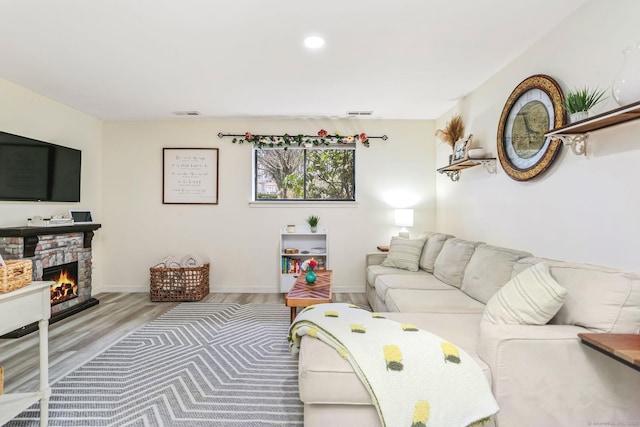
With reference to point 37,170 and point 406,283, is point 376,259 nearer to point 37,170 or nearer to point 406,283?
point 406,283

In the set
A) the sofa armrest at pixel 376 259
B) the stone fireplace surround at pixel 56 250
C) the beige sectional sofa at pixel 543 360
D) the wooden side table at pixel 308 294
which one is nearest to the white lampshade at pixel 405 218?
the sofa armrest at pixel 376 259

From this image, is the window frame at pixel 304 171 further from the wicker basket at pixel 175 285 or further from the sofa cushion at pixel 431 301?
the sofa cushion at pixel 431 301

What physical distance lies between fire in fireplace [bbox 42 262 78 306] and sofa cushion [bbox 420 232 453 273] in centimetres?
400

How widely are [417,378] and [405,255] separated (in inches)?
94.3

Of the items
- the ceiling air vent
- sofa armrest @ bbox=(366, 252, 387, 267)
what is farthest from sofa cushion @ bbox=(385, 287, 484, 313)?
the ceiling air vent

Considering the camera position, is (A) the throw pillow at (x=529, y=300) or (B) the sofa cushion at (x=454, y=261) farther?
(B) the sofa cushion at (x=454, y=261)

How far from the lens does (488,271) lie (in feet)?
8.14

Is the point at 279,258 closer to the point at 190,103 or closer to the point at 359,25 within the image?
the point at 190,103

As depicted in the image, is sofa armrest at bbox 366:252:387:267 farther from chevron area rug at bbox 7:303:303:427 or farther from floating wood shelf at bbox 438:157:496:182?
chevron area rug at bbox 7:303:303:427

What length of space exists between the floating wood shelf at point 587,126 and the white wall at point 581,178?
0.05 meters

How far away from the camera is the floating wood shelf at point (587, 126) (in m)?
1.57

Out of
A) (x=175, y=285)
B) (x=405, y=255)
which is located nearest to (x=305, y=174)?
(x=405, y=255)

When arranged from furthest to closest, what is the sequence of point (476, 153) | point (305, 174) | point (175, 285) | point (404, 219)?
point (305, 174)
point (404, 219)
point (175, 285)
point (476, 153)

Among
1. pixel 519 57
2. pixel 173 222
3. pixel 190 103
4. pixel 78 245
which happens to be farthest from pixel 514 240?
pixel 78 245
